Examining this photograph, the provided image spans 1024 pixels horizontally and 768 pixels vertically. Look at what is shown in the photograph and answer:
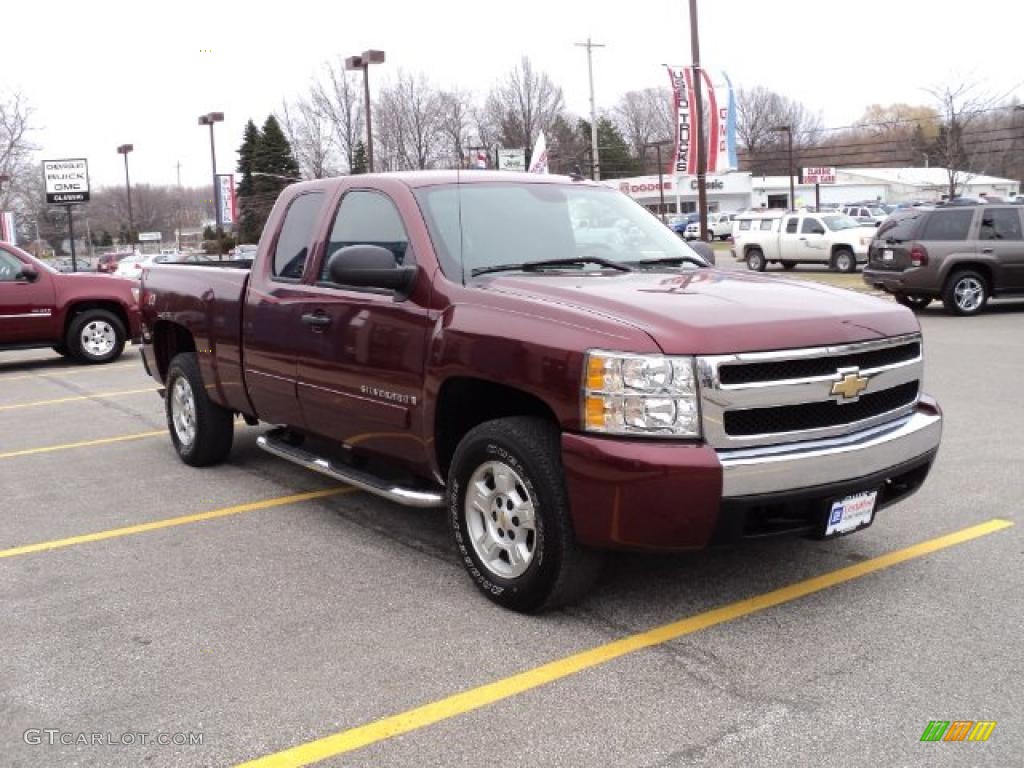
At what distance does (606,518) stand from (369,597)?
1306mm

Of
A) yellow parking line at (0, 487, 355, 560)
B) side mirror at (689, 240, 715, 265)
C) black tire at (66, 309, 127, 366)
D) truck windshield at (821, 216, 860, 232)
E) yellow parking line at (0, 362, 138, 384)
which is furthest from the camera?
truck windshield at (821, 216, 860, 232)

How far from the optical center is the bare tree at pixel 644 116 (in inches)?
4262

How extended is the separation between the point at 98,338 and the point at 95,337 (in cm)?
4

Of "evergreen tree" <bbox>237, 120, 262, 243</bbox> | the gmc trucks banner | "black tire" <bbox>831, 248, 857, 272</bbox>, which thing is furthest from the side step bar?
"evergreen tree" <bbox>237, 120, 262, 243</bbox>

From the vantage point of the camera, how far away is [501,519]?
13.5ft

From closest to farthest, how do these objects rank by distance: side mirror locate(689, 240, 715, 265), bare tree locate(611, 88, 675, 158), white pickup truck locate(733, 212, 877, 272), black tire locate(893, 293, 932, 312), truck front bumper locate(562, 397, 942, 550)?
truck front bumper locate(562, 397, 942, 550) → side mirror locate(689, 240, 715, 265) → black tire locate(893, 293, 932, 312) → white pickup truck locate(733, 212, 877, 272) → bare tree locate(611, 88, 675, 158)

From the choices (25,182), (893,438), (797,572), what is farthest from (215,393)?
(25,182)

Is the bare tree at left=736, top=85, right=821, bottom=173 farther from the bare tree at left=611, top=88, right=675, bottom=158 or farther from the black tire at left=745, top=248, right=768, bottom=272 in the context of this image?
the black tire at left=745, top=248, right=768, bottom=272

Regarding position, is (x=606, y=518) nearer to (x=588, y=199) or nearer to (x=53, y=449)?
(x=588, y=199)

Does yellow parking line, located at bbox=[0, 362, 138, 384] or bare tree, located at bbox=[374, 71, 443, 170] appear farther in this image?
bare tree, located at bbox=[374, 71, 443, 170]

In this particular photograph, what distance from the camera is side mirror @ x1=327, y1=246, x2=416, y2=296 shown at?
4.39m

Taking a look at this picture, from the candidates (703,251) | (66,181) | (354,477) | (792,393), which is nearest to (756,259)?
(66,181)

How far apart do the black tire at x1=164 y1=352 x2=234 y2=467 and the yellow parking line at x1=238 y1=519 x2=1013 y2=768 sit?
3.88 m

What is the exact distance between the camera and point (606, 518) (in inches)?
142
